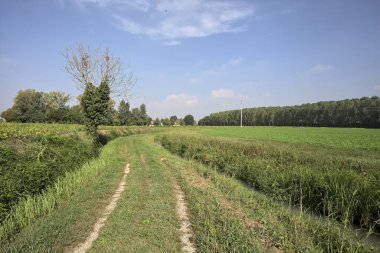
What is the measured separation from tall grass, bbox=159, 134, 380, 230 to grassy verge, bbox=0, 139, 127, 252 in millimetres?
6142

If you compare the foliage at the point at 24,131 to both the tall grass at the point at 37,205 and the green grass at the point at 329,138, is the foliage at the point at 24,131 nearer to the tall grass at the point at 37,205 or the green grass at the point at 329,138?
the tall grass at the point at 37,205

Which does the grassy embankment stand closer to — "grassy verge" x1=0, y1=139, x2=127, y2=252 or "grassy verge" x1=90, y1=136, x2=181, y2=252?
"grassy verge" x1=0, y1=139, x2=127, y2=252

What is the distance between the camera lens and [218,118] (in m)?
146

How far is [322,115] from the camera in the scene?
99562 millimetres

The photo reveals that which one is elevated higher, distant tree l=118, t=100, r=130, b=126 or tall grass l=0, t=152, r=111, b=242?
distant tree l=118, t=100, r=130, b=126

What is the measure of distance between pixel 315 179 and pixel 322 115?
102 meters

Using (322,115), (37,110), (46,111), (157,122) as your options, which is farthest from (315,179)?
(157,122)

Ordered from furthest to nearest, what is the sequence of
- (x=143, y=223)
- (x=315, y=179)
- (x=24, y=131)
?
1. (x=24, y=131)
2. (x=315, y=179)
3. (x=143, y=223)

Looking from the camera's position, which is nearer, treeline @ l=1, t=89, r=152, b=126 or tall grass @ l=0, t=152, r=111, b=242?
tall grass @ l=0, t=152, r=111, b=242

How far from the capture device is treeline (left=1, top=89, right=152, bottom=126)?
64.6 m

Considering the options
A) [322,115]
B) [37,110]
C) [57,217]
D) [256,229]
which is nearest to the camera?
[256,229]

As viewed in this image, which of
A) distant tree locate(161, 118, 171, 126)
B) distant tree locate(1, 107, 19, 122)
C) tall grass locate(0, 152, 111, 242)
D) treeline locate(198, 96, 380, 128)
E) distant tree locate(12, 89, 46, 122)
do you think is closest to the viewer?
tall grass locate(0, 152, 111, 242)

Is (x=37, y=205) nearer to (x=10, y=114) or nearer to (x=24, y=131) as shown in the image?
(x=24, y=131)

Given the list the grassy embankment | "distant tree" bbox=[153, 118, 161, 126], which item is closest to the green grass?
the grassy embankment
